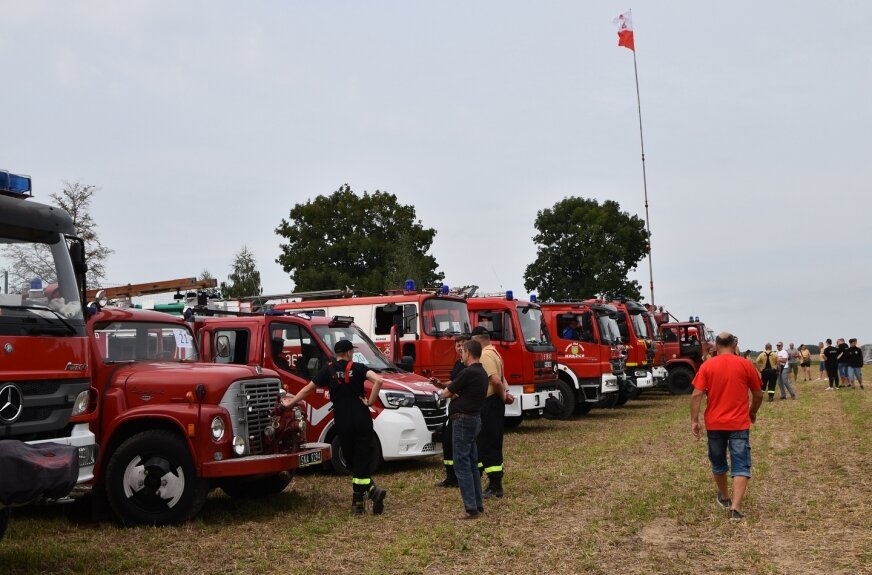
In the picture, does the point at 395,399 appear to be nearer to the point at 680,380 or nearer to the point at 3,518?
the point at 3,518

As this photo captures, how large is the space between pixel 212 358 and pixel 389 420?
2402 mm

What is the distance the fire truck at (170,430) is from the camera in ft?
28.8

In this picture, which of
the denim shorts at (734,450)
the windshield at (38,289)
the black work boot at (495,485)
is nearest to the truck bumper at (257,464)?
the windshield at (38,289)

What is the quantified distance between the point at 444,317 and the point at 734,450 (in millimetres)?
8165

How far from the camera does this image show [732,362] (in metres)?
9.05

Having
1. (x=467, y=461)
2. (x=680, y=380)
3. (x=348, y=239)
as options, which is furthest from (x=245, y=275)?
(x=467, y=461)

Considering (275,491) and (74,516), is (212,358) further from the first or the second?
(74,516)

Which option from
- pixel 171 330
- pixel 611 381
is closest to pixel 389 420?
pixel 171 330

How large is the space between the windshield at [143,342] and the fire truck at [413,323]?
5824 millimetres

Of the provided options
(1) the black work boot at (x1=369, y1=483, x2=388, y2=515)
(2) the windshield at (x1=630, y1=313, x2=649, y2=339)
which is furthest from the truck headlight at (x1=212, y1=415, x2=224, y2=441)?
(2) the windshield at (x1=630, y1=313, x2=649, y2=339)

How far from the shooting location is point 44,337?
24.3ft

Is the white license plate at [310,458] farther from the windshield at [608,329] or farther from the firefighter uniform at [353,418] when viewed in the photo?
the windshield at [608,329]

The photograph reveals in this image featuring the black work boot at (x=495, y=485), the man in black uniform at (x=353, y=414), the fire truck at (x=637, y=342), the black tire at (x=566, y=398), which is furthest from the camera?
the fire truck at (x=637, y=342)

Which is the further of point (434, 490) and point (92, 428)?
point (434, 490)
